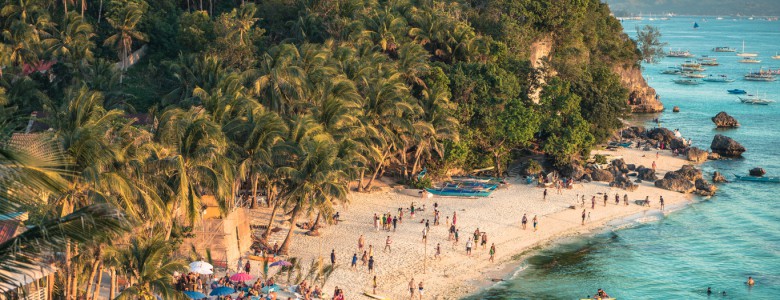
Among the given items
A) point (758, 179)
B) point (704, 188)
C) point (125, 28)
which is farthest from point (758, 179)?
point (125, 28)

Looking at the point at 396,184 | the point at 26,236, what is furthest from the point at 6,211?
the point at 396,184

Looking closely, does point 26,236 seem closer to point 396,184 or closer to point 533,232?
point 533,232

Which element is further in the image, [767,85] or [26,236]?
[767,85]

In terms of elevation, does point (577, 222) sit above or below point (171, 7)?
below

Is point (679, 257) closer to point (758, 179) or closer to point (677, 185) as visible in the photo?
point (677, 185)

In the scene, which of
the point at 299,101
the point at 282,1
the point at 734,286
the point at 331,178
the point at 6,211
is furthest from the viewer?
the point at 282,1

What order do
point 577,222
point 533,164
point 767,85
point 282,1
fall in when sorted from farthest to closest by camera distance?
point 767,85 → point 282,1 → point 533,164 → point 577,222

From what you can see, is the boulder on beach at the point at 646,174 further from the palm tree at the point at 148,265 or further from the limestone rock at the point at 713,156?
the palm tree at the point at 148,265
